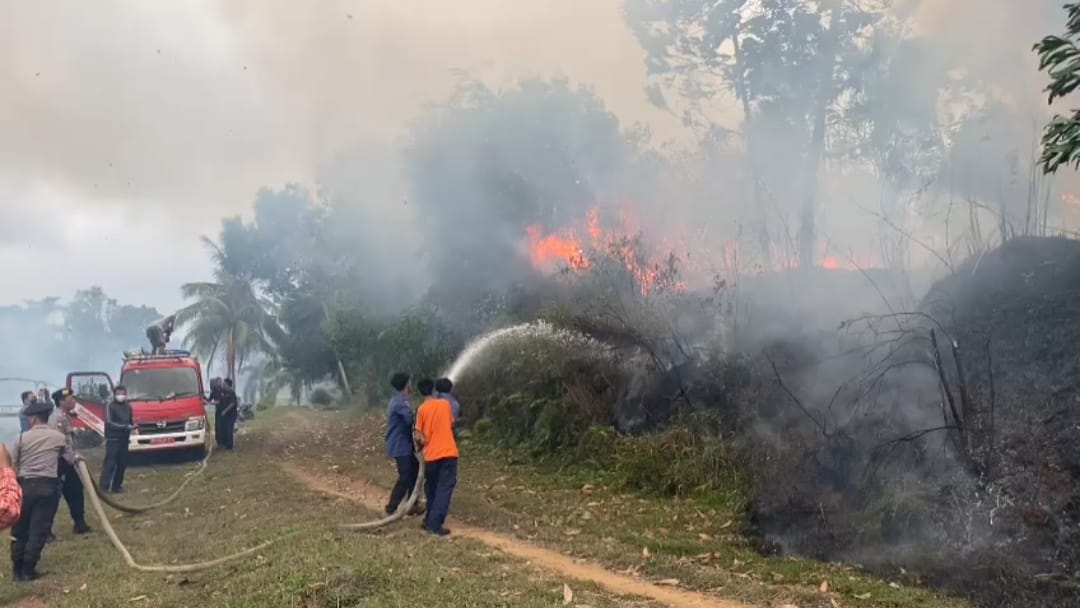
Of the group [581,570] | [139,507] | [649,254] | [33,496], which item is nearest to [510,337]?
[649,254]

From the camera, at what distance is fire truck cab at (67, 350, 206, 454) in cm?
1761

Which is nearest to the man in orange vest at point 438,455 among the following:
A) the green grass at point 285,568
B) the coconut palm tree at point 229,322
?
the green grass at point 285,568

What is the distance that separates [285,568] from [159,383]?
43.8ft

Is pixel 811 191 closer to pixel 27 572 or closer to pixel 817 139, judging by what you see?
pixel 817 139

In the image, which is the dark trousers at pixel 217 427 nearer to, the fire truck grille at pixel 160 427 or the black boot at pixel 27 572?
the fire truck grille at pixel 160 427

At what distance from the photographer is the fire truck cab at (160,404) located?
17609mm

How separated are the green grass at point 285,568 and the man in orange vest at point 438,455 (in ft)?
0.99

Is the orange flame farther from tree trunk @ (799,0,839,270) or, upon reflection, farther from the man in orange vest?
the man in orange vest

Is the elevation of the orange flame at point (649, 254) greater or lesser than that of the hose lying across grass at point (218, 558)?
greater

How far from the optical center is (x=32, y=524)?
8.71 m

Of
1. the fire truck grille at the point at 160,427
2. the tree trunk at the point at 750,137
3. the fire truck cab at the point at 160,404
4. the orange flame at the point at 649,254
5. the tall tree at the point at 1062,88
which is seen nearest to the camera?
the tall tree at the point at 1062,88

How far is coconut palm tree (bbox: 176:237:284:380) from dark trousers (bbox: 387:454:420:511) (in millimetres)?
28331

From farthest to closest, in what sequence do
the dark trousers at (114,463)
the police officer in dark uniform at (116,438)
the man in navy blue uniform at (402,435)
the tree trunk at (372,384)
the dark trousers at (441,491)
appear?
1. the tree trunk at (372,384)
2. the dark trousers at (114,463)
3. the police officer in dark uniform at (116,438)
4. the man in navy blue uniform at (402,435)
5. the dark trousers at (441,491)

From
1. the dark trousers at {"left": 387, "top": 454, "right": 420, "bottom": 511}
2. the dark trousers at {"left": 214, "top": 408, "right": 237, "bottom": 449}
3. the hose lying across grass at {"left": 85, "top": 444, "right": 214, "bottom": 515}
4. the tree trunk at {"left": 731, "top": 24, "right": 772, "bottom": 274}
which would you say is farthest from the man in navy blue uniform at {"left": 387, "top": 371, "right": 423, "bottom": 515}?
the tree trunk at {"left": 731, "top": 24, "right": 772, "bottom": 274}
